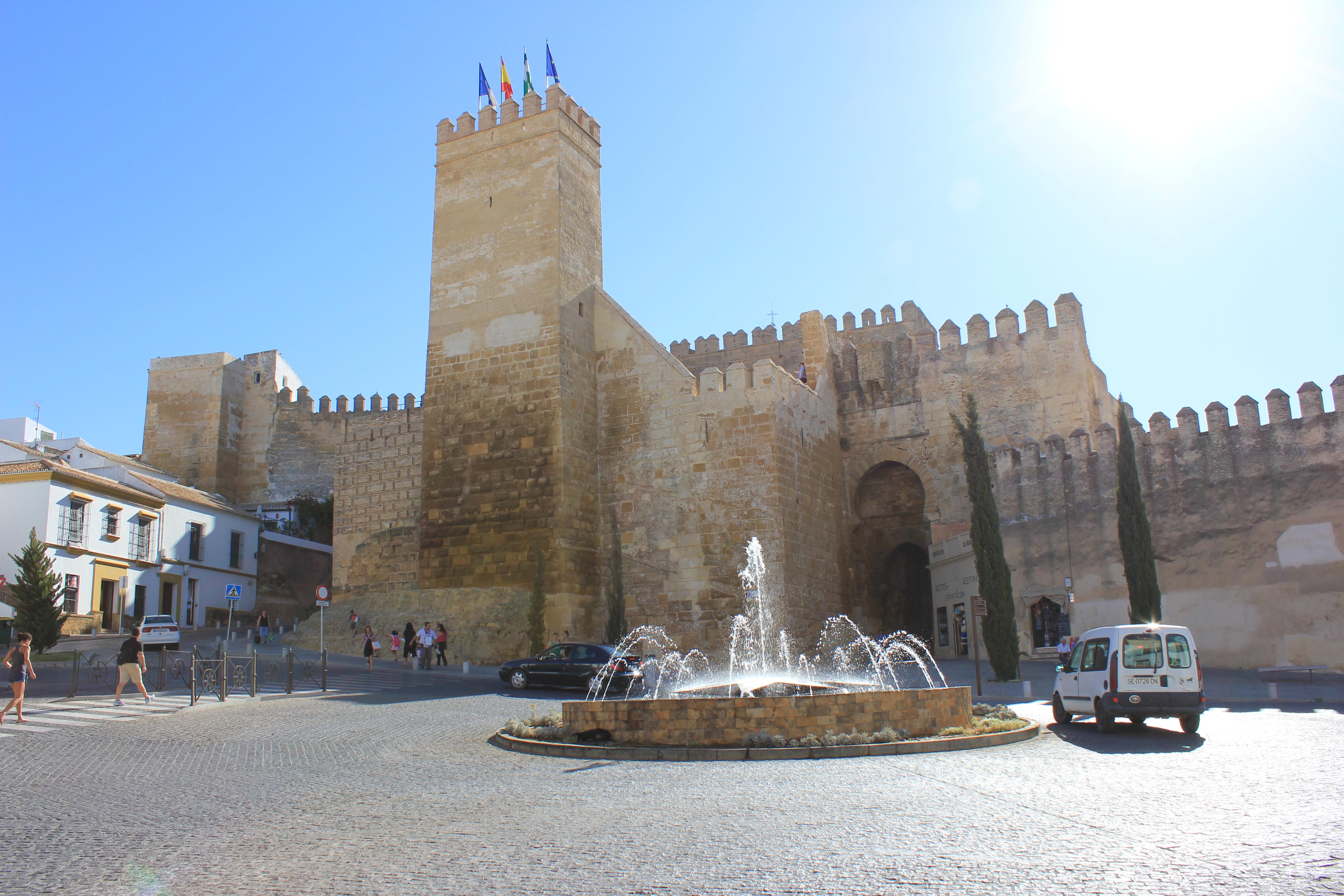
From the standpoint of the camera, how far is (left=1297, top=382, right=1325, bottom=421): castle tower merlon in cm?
1706

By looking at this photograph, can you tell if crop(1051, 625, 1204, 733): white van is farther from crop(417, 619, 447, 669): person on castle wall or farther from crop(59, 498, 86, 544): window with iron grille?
crop(59, 498, 86, 544): window with iron grille

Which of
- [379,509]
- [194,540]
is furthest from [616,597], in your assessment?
[194,540]

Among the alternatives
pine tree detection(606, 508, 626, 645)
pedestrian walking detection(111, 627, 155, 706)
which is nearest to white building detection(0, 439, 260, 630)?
pine tree detection(606, 508, 626, 645)

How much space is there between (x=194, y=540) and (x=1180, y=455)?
1058 inches

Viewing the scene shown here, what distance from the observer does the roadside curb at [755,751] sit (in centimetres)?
809

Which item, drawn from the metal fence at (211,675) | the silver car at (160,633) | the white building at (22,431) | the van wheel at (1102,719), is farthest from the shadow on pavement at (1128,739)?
the white building at (22,431)

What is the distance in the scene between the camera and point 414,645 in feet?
64.2

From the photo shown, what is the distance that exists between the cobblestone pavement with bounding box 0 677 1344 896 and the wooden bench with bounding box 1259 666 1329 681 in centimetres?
705

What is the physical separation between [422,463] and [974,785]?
58.7 ft

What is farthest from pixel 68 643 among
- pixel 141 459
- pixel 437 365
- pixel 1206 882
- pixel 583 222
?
pixel 1206 882

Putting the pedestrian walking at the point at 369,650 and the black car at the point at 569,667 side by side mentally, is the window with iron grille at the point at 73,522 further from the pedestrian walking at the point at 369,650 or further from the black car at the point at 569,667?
the black car at the point at 569,667

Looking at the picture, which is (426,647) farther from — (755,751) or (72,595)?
(755,751)

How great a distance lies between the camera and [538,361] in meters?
21.0

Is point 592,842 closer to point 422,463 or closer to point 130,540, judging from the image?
point 422,463
